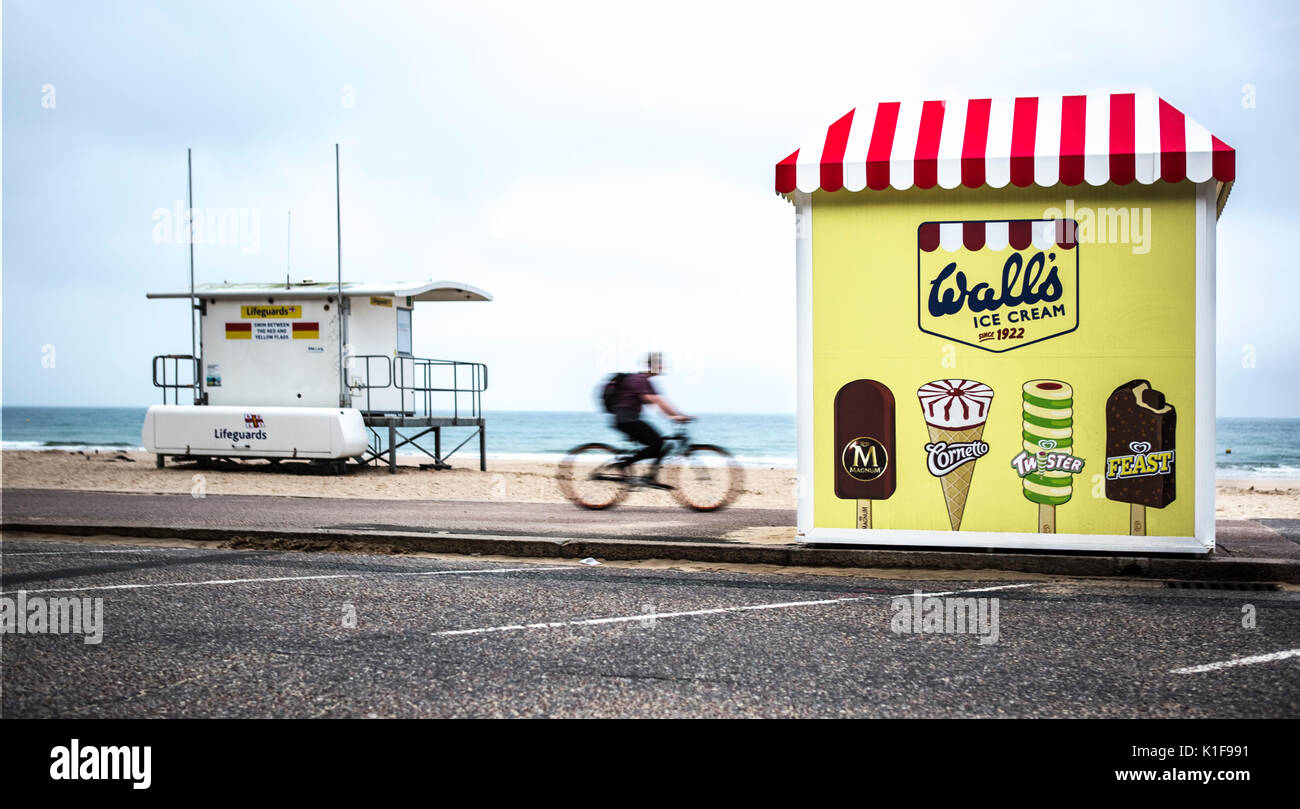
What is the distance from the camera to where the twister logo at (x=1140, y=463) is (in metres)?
7.36

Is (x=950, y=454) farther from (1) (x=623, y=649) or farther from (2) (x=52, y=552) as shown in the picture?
(2) (x=52, y=552)

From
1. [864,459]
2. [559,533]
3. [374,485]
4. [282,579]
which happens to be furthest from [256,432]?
[864,459]

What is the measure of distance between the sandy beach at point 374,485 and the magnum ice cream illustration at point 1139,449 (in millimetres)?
5282

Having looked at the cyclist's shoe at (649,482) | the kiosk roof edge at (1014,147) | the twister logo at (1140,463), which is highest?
the kiosk roof edge at (1014,147)

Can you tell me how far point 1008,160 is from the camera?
7211mm

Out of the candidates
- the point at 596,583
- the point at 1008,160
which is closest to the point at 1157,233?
the point at 1008,160

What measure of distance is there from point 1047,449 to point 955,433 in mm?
676

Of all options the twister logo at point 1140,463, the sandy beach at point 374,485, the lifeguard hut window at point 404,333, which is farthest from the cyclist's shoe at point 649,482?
the lifeguard hut window at point 404,333

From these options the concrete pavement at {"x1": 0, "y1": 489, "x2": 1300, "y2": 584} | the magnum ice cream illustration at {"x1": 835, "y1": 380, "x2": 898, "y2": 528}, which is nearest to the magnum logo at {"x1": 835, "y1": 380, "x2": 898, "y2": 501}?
the magnum ice cream illustration at {"x1": 835, "y1": 380, "x2": 898, "y2": 528}

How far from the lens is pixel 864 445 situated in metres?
7.81

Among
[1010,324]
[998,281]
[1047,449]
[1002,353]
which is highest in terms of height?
[998,281]

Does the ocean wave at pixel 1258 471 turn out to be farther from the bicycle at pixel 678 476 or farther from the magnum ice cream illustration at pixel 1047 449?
the magnum ice cream illustration at pixel 1047 449
